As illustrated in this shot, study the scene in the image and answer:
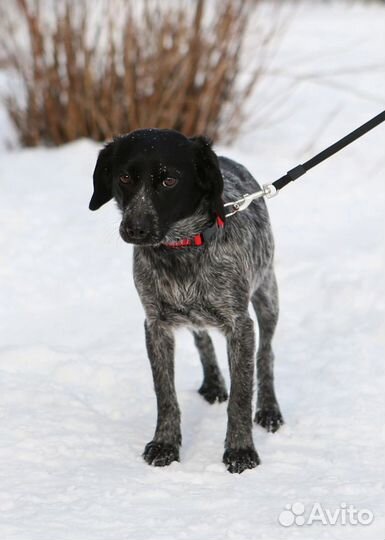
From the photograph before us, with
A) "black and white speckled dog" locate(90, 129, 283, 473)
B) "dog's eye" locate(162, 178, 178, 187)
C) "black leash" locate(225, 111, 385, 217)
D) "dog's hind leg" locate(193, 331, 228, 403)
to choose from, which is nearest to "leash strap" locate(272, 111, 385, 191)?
"black leash" locate(225, 111, 385, 217)

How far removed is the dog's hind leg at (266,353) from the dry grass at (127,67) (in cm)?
425

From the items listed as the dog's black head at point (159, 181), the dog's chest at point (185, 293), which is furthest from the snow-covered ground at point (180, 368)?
the dog's black head at point (159, 181)

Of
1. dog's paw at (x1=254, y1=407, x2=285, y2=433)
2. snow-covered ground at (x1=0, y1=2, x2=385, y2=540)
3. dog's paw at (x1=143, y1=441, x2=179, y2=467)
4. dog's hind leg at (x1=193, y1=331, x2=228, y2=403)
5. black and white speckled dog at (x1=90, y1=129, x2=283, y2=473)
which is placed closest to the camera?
snow-covered ground at (x1=0, y1=2, x2=385, y2=540)

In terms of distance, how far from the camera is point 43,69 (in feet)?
29.9

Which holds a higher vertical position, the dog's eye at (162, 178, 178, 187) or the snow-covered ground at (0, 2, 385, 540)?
the dog's eye at (162, 178, 178, 187)

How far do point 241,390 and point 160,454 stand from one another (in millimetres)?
470

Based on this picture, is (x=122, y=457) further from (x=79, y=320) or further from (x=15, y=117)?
(x=15, y=117)

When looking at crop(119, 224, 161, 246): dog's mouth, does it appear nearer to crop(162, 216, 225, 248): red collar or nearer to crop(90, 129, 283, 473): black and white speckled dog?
crop(90, 129, 283, 473): black and white speckled dog

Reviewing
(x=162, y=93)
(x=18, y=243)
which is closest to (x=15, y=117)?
(x=162, y=93)

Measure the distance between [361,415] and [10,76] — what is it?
6237mm

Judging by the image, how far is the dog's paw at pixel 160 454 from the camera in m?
4.38

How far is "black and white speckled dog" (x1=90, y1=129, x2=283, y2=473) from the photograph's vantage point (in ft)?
12.9

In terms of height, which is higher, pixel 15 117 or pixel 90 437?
pixel 90 437

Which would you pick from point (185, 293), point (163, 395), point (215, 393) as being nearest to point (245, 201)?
point (185, 293)
